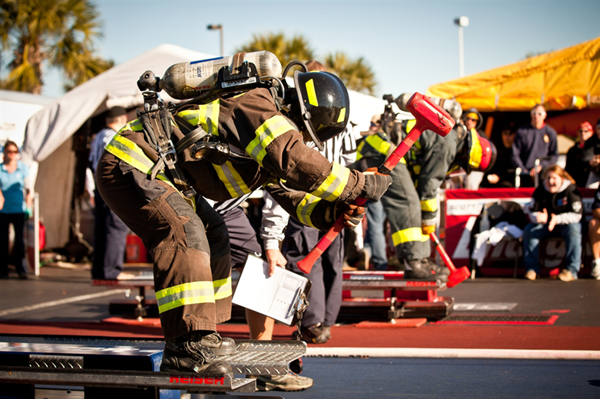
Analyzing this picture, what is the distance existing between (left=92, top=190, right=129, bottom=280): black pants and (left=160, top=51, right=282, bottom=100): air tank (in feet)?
13.2

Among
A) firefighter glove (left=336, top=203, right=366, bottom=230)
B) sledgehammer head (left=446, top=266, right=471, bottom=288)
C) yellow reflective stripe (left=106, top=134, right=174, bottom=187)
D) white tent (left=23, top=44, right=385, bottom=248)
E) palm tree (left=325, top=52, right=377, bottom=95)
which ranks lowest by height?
sledgehammer head (left=446, top=266, right=471, bottom=288)

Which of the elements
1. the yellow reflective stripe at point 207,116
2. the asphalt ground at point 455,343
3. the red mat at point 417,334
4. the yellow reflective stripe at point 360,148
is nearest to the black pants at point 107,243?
the asphalt ground at point 455,343

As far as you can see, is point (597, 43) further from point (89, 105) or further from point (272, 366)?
point (272, 366)

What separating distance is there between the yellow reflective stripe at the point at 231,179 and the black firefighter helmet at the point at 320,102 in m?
0.44

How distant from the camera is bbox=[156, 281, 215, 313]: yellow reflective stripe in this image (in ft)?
9.50

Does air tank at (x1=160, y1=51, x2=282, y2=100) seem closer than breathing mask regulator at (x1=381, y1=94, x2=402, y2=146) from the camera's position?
Yes

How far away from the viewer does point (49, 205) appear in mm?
12609

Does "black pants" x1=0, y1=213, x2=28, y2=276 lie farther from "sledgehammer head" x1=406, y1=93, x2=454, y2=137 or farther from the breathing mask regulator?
"sledgehammer head" x1=406, y1=93, x2=454, y2=137

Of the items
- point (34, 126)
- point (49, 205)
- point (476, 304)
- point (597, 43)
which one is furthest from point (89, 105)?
point (597, 43)

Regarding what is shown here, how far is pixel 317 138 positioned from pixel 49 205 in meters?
10.6

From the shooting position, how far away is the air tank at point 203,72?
131 inches

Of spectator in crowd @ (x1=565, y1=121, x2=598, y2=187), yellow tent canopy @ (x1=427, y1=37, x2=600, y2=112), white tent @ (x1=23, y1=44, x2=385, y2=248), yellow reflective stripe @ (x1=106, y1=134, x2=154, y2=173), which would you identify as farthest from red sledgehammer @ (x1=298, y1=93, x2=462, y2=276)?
yellow tent canopy @ (x1=427, y1=37, x2=600, y2=112)

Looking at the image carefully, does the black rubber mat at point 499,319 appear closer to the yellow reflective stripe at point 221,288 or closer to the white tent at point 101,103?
the yellow reflective stripe at point 221,288

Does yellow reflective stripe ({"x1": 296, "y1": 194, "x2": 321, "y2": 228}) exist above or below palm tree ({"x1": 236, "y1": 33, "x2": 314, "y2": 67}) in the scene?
below
